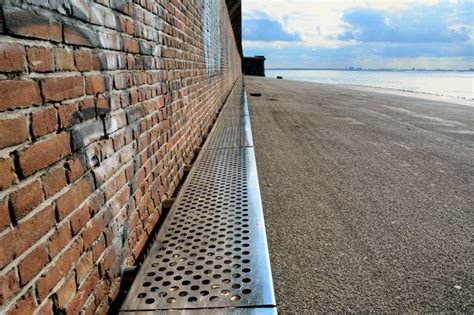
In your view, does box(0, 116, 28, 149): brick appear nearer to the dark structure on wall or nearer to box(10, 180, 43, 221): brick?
box(10, 180, 43, 221): brick

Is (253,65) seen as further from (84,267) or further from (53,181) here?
(53,181)

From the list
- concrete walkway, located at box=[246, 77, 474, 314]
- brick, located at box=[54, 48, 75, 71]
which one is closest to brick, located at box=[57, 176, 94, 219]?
brick, located at box=[54, 48, 75, 71]

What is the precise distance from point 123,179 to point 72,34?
0.85 meters

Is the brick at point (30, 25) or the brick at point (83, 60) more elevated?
the brick at point (30, 25)

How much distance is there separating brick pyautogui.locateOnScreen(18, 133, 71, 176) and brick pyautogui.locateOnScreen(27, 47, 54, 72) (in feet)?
0.80

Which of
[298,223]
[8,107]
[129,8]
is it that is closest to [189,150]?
[298,223]

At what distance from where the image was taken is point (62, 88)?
1.38 meters

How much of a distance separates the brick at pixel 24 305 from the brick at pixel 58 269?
0.13 feet

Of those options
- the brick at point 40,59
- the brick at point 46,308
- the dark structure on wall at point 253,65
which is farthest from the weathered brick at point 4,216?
the dark structure on wall at point 253,65

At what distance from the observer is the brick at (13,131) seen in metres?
1.04

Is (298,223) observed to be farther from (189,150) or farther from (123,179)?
(123,179)

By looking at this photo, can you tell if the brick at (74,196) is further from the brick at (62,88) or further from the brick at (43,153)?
the brick at (62,88)

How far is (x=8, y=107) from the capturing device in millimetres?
1061

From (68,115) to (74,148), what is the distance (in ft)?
0.45
